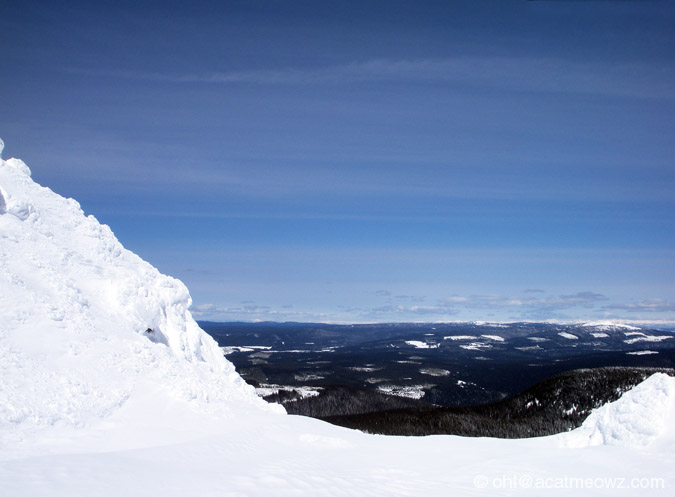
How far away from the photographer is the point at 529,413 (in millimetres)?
97375

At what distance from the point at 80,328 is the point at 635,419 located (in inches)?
1407

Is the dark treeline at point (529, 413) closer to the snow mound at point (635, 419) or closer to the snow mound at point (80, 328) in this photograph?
the snow mound at point (635, 419)

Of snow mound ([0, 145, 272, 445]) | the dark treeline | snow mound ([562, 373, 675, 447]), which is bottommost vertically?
the dark treeline

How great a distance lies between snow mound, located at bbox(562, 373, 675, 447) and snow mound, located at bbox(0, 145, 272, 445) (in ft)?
79.2

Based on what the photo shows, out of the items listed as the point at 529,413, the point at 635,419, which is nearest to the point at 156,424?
the point at 635,419

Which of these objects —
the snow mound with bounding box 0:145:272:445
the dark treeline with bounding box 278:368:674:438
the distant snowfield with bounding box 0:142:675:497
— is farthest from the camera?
the dark treeline with bounding box 278:368:674:438

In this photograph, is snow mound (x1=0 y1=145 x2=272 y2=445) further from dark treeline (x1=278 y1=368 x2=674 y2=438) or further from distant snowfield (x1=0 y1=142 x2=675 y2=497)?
dark treeline (x1=278 y1=368 x2=674 y2=438)

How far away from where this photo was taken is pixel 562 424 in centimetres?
Answer: 8931

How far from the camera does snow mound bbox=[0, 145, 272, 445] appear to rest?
26047 mm

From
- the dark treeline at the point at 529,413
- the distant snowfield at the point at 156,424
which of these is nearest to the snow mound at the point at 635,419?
the distant snowfield at the point at 156,424

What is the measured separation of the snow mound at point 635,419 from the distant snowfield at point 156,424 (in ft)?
0.28

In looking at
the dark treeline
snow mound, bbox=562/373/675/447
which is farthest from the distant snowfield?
the dark treeline

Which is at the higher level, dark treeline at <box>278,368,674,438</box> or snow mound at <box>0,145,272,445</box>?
snow mound at <box>0,145,272,445</box>

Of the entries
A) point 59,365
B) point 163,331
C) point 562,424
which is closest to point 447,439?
point 163,331
